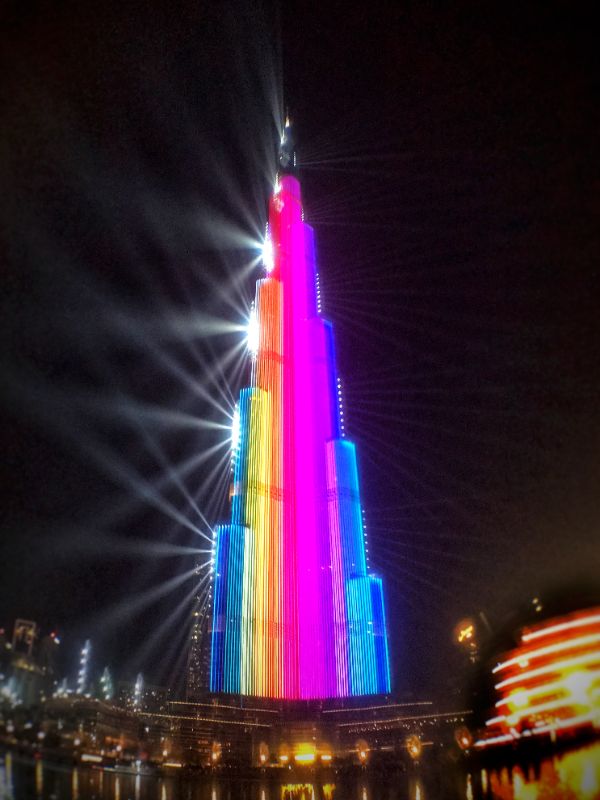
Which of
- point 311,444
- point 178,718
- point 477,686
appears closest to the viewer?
point 477,686

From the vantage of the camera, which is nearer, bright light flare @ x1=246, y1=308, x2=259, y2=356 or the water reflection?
the water reflection

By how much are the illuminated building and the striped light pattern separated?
20308mm

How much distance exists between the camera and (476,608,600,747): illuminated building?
2195cm

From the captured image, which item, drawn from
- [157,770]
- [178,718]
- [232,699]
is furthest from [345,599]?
[157,770]

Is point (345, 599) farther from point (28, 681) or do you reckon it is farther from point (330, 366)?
point (28, 681)

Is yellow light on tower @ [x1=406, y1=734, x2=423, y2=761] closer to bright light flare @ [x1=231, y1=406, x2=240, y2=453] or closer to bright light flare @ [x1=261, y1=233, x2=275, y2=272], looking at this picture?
bright light flare @ [x1=231, y1=406, x2=240, y2=453]

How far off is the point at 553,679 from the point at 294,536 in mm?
28565

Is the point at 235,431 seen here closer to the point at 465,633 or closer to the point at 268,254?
the point at 268,254

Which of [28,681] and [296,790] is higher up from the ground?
[28,681]

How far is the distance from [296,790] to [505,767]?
9563 mm

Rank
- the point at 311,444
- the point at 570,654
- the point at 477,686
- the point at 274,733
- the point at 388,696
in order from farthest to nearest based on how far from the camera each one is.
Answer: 1. the point at 311,444
2. the point at 388,696
3. the point at 274,733
4. the point at 477,686
5. the point at 570,654

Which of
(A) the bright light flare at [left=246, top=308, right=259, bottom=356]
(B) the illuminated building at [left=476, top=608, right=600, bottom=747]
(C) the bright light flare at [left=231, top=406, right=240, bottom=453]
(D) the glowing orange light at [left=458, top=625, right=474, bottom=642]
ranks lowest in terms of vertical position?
(B) the illuminated building at [left=476, top=608, right=600, bottom=747]

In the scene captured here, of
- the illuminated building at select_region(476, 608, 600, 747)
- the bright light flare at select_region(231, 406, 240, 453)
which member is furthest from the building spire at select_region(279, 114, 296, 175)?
the illuminated building at select_region(476, 608, 600, 747)

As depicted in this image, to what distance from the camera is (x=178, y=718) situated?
35.4 metres
